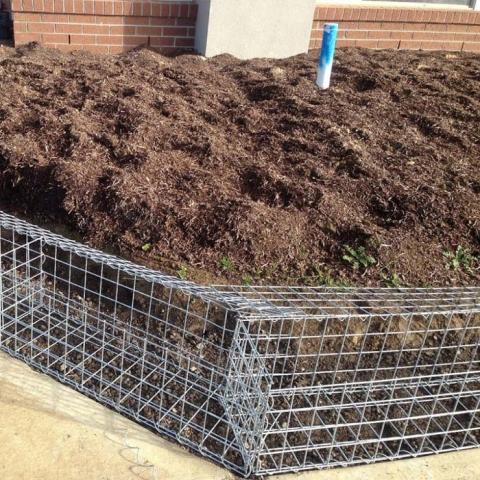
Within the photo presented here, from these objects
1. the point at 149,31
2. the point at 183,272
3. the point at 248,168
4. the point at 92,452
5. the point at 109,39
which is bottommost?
the point at 92,452

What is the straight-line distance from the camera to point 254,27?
6.48 metres

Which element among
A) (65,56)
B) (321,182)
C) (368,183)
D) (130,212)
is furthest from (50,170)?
(65,56)

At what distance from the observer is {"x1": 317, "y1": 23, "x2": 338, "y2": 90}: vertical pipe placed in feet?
16.7

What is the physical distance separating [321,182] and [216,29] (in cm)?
301

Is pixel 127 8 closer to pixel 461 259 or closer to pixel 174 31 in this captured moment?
pixel 174 31

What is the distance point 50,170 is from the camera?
3863mm

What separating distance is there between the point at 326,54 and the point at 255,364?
335 cm

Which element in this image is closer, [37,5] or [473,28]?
A: [37,5]

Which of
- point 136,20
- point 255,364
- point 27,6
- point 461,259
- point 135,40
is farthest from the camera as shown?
point 135,40

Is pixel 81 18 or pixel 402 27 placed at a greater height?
pixel 402 27

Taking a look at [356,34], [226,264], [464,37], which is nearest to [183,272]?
[226,264]

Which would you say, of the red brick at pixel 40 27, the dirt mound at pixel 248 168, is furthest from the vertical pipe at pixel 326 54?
the red brick at pixel 40 27

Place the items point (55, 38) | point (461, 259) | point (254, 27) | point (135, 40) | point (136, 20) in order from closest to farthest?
point (461, 259) < point (55, 38) < point (136, 20) < point (135, 40) < point (254, 27)

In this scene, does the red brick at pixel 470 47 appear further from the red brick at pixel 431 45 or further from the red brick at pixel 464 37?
the red brick at pixel 431 45
